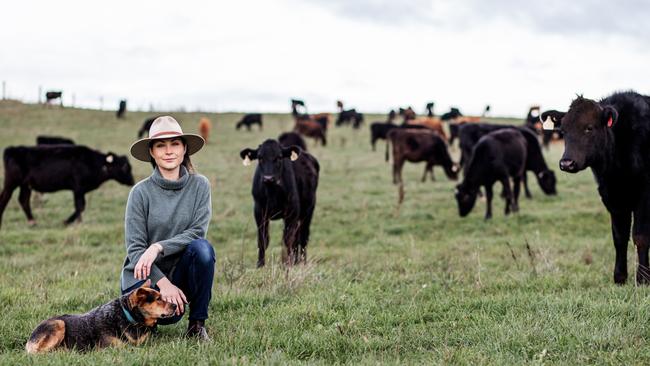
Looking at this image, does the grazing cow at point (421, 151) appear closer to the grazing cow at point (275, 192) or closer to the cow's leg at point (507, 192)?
the cow's leg at point (507, 192)

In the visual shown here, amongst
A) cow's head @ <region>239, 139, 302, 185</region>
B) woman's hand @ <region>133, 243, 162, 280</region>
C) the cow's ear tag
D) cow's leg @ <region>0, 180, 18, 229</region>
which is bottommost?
cow's leg @ <region>0, 180, 18, 229</region>

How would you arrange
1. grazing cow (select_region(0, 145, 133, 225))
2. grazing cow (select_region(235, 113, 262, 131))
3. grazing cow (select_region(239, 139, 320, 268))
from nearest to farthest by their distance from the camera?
1. grazing cow (select_region(239, 139, 320, 268))
2. grazing cow (select_region(0, 145, 133, 225))
3. grazing cow (select_region(235, 113, 262, 131))

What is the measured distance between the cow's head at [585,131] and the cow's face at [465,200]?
767cm

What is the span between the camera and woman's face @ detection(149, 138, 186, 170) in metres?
4.84

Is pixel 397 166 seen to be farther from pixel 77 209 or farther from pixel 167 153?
pixel 167 153

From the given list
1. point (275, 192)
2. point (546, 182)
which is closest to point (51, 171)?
point (275, 192)

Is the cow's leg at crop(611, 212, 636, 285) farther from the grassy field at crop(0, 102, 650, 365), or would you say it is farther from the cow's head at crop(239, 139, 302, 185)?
the cow's head at crop(239, 139, 302, 185)

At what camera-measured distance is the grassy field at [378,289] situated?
4.31m

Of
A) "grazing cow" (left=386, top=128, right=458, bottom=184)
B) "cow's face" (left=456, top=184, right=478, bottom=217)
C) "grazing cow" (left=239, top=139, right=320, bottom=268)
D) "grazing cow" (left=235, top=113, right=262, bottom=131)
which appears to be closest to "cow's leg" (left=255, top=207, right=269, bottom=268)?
"grazing cow" (left=239, top=139, right=320, bottom=268)

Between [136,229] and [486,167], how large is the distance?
11218mm

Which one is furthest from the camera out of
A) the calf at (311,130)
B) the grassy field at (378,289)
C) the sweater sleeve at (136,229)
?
the calf at (311,130)

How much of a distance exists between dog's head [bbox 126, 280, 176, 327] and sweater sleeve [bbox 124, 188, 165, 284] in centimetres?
31

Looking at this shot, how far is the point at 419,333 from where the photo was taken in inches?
191

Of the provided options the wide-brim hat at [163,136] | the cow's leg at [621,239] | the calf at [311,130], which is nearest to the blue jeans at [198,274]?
the wide-brim hat at [163,136]
